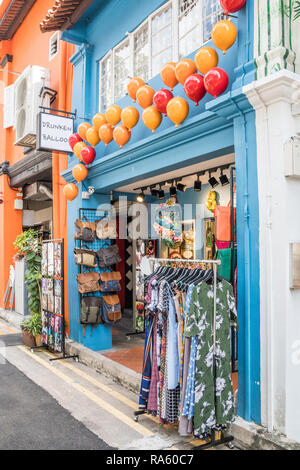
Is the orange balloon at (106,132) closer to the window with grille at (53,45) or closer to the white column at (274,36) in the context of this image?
the white column at (274,36)

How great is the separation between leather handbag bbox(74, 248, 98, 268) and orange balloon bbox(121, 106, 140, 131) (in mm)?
2554

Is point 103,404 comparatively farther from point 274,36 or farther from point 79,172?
point 274,36

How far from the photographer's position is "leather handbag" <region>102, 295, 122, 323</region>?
714 cm

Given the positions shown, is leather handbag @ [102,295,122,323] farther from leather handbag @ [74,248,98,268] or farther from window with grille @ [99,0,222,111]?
window with grille @ [99,0,222,111]

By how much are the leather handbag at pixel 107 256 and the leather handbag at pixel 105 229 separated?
9.4 inches

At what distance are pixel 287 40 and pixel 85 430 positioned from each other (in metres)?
4.71

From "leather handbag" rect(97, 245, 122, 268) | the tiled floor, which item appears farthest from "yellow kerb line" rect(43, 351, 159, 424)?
"leather handbag" rect(97, 245, 122, 268)

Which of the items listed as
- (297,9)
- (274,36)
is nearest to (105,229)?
(274,36)

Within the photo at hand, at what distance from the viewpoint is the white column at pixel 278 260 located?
3.55m

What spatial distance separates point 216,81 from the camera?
13.3 feet

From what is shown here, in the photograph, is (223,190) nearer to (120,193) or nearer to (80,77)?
(120,193)

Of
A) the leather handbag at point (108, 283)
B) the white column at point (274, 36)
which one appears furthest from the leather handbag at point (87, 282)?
the white column at point (274, 36)
